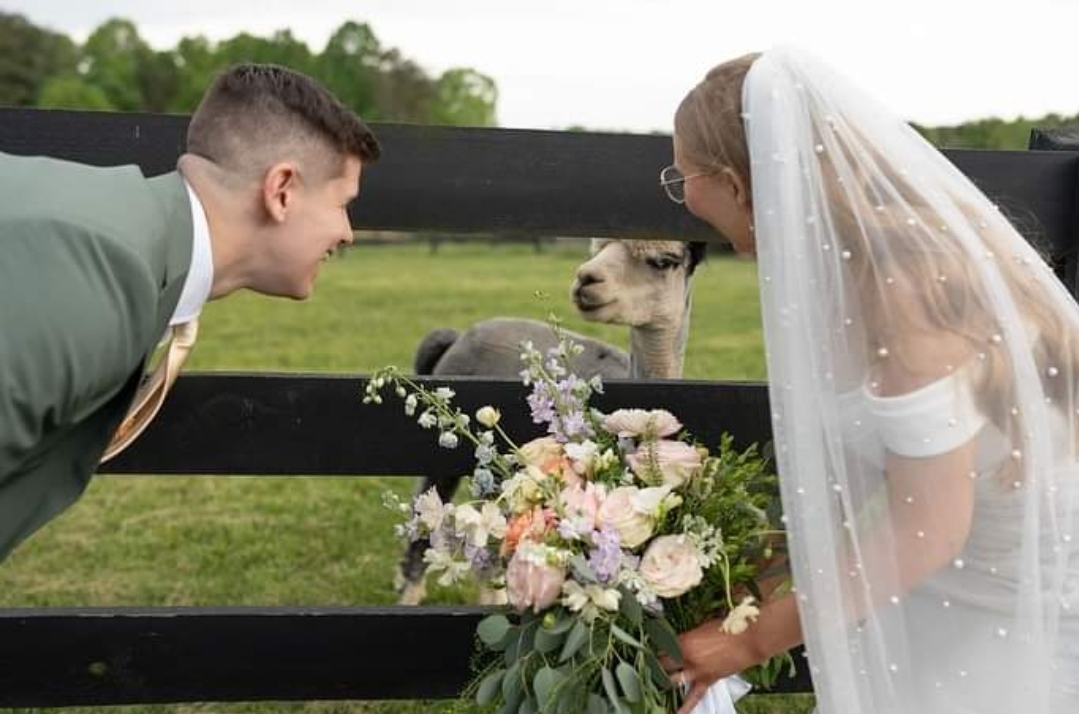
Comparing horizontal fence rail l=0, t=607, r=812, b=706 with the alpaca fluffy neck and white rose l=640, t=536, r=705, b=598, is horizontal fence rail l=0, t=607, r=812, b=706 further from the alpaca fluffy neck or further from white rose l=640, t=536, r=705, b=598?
the alpaca fluffy neck

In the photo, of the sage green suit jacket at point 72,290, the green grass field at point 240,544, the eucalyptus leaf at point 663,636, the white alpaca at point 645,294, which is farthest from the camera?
the green grass field at point 240,544

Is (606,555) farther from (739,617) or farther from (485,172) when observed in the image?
(485,172)

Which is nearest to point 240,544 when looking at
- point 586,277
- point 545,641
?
point 586,277

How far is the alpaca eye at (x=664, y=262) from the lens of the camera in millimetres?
4340

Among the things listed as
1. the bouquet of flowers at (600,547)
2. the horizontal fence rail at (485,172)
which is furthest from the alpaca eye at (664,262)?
the bouquet of flowers at (600,547)

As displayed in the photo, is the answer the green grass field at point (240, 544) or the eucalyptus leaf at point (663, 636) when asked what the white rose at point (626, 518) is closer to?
the eucalyptus leaf at point (663, 636)

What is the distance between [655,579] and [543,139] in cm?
127

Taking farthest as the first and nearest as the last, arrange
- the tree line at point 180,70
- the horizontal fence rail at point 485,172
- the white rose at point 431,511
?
the tree line at point 180,70 → the horizontal fence rail at point 485,172 → the white rose at point 431,511

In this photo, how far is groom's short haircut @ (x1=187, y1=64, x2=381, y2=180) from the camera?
2012mm

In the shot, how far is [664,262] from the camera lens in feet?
14.3

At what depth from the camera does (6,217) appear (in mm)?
1640

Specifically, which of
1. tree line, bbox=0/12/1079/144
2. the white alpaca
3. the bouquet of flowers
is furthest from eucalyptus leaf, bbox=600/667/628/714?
tree line, bbox=0/12/1079/144

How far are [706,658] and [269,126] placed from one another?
1.15m

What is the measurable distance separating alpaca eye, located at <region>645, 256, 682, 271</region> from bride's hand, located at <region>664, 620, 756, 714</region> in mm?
2249
